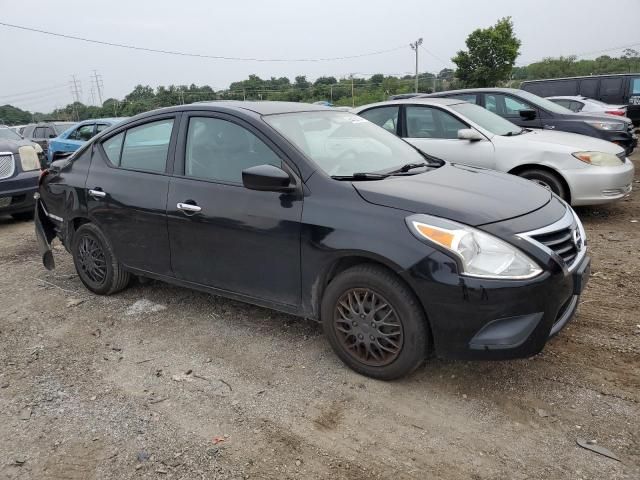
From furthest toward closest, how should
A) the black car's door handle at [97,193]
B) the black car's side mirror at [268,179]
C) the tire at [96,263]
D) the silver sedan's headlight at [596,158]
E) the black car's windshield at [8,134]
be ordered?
the black car's windshield at [8,134] → the silver sedan's headlight at [596,158] → the tire at [96,263] → the black car's door handle at [97,193] → the black car's side mirror at [268,179]

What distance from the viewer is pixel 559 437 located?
8.54 ft

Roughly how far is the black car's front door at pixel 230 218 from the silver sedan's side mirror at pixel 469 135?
141 inches

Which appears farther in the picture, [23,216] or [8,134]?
[8,134]

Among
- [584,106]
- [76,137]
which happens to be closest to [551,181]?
[584,106]

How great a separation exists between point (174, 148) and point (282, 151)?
1.01 m

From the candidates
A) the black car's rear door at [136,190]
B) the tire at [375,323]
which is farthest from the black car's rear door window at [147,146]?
the tire at [375,323]

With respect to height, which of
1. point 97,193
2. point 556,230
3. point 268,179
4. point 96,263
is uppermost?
point 268,179

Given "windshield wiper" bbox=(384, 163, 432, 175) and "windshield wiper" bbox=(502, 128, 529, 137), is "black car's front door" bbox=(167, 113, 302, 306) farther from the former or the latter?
"windshield wiper" bbox=(502, 128, 529, 137)

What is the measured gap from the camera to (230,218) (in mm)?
3520

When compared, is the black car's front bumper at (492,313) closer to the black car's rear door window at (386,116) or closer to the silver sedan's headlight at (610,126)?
the black car's rear door window at (386,116)

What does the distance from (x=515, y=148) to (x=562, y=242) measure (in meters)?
3.79

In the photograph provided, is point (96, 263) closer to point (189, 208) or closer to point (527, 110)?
point (189, 208)

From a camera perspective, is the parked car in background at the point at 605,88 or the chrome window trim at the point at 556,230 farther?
the parked car in background at the point at 605,88

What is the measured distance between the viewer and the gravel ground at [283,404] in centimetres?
250
